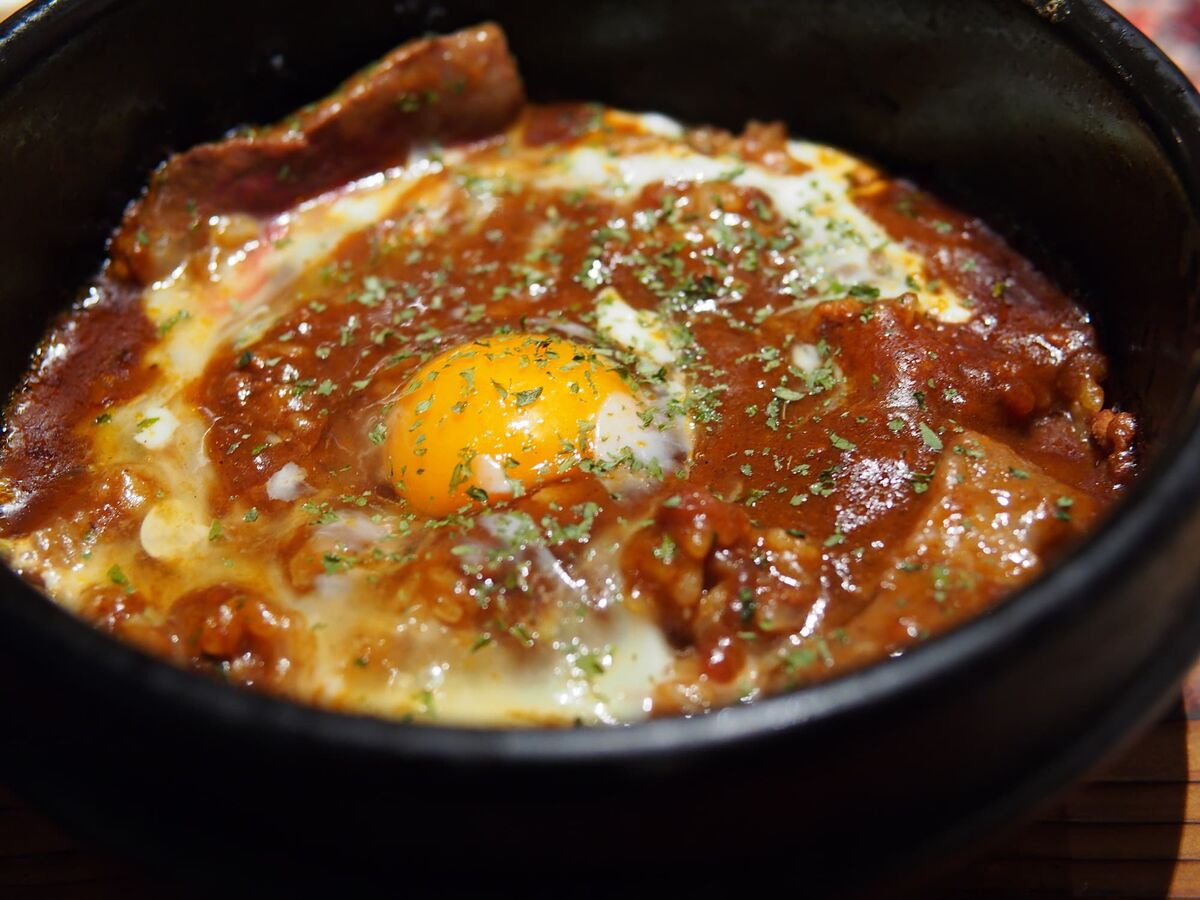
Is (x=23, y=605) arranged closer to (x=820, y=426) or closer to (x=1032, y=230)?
(x=820, y=426)

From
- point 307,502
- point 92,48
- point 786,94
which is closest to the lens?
point 307,502

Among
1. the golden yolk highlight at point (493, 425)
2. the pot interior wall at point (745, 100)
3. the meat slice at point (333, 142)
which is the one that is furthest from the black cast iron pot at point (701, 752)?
the meat slice at point (333, 142)

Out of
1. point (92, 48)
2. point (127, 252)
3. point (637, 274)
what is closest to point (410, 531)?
point (637, 274)

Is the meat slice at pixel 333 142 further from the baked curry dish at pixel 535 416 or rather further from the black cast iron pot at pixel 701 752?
the black cast iron pot at pixel 701 752

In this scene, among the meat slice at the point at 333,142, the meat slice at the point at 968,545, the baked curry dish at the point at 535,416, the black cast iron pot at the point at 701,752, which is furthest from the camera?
the meat slice at the point at 333,142

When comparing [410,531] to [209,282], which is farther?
[209,282]
